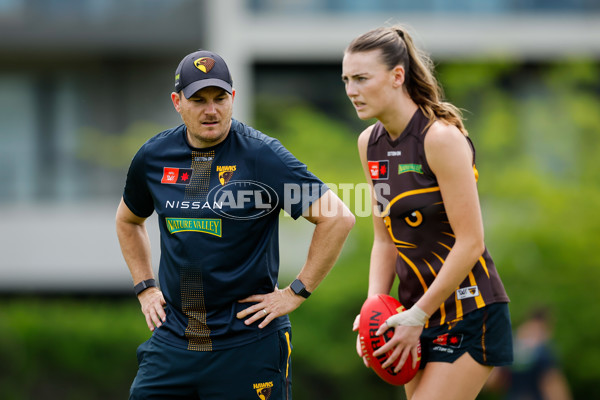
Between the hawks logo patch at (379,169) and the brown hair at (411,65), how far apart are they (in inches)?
12.8

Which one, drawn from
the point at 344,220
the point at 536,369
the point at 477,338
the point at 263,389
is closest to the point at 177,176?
the point at 344,220

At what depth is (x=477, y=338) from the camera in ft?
13.2

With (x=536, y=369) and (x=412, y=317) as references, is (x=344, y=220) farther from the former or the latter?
(x=536, y=369)

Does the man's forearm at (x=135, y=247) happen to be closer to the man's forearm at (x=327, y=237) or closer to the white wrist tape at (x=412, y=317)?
the man's forearm at (x=327, y=237)

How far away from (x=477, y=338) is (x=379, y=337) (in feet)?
1.61

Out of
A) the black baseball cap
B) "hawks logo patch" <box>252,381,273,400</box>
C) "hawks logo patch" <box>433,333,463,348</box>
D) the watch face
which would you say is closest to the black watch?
the watch face

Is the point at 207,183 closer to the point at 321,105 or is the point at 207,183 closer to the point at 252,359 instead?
the point at 252,359

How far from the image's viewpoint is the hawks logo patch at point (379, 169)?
4.16 metres

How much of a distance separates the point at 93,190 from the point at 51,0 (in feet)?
14.3

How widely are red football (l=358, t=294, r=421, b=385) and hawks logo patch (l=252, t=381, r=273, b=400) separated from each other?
0.52 meters

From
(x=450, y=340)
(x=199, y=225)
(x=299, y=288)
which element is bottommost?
(x=450, y=340)

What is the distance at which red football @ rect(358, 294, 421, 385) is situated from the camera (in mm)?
4105

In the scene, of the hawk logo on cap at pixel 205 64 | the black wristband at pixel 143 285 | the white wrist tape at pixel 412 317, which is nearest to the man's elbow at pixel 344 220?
the white wrist tape at pixel 412 317

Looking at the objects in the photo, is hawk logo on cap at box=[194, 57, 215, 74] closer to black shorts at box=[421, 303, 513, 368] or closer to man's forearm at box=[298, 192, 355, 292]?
man's forearm at box=[298, 192, 355, 292]
